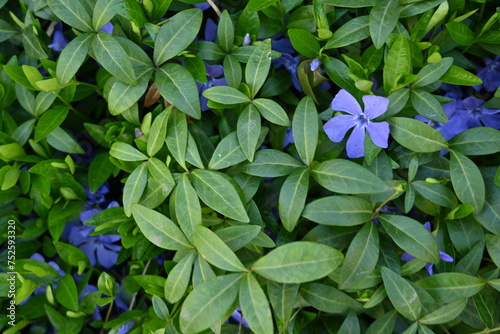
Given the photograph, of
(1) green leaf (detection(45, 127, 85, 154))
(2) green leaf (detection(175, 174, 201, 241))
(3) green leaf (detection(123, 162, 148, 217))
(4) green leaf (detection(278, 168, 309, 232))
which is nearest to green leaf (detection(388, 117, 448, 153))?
(4) green leaf (detection(278, 168, 309, 232))

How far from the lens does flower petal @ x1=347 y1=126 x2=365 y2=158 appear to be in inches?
38.8

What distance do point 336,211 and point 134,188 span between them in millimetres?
438

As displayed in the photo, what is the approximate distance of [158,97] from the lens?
1.15 metres

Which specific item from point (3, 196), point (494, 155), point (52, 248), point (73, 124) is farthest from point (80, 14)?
point (494, 155)

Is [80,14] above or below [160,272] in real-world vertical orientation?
above

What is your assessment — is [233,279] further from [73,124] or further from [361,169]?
[73,124]

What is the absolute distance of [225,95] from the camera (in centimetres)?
101

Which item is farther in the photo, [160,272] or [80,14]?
[160,272]

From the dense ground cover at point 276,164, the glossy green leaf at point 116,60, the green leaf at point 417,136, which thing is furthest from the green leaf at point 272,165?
the glossy green leaf at point 116,60

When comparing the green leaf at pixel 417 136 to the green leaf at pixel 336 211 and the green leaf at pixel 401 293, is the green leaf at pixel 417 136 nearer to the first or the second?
the green leaf at pixel 336 211

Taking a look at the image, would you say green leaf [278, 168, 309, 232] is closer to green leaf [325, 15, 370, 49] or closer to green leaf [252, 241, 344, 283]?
green leaf [252, 241, 344, 283]

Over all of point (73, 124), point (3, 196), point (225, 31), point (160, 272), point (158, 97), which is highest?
point (225, 31)

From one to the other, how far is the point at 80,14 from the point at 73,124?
1.20 feet

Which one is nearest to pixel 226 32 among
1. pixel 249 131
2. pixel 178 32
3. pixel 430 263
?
pixel 178 32
